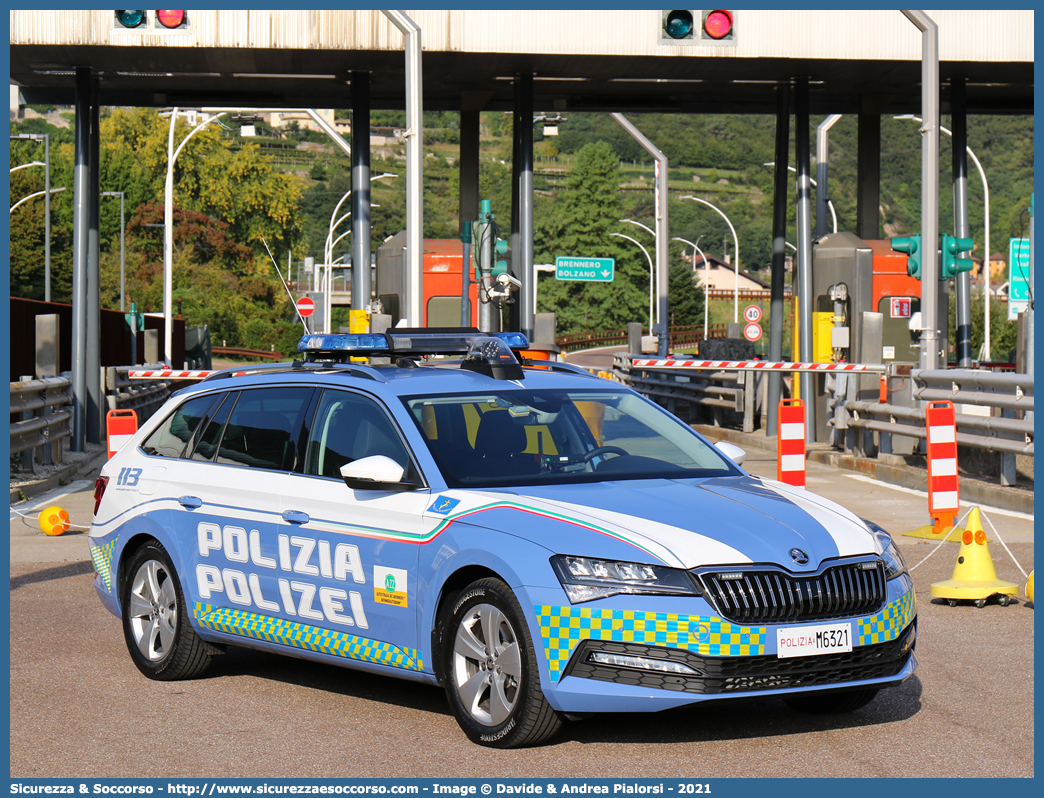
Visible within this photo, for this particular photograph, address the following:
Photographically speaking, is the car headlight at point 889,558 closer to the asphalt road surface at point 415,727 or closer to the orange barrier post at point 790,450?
the asphalt road surface at point 415,727

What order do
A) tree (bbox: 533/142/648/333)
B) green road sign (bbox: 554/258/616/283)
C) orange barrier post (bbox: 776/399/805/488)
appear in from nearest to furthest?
orange barrier post (bbox: 776/399/805/488) < green road sign (bbox: 554/258/616/283) < tree (bbox: 533/142/648/333)

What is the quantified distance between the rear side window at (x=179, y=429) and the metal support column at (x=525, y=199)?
53.5 feet

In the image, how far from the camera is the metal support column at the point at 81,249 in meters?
22.0

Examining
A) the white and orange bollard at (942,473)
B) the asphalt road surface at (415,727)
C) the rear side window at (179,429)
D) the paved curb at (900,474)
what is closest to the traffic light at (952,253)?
the paved curb at (900,474)

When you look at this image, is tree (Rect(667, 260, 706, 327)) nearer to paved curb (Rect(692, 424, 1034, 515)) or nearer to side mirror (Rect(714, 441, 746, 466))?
paved curb (Rect(692, 424, 1034, 515))

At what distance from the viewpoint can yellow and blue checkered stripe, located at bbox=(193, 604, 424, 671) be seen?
641cm

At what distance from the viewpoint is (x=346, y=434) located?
7.04 metres

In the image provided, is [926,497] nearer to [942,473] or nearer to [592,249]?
[942,473]

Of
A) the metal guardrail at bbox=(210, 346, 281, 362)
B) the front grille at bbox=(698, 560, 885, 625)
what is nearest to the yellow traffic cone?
A: the front grille at bbox=(698, 560, 885, 625)

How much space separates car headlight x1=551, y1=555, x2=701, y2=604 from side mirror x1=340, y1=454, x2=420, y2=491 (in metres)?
0.99

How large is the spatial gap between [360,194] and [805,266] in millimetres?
7264

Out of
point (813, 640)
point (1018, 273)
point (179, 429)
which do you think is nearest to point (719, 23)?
point (1018, 273)

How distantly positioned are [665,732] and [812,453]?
15332 millimetres

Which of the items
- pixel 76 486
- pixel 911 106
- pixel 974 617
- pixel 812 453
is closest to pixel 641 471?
pixel 974 617
